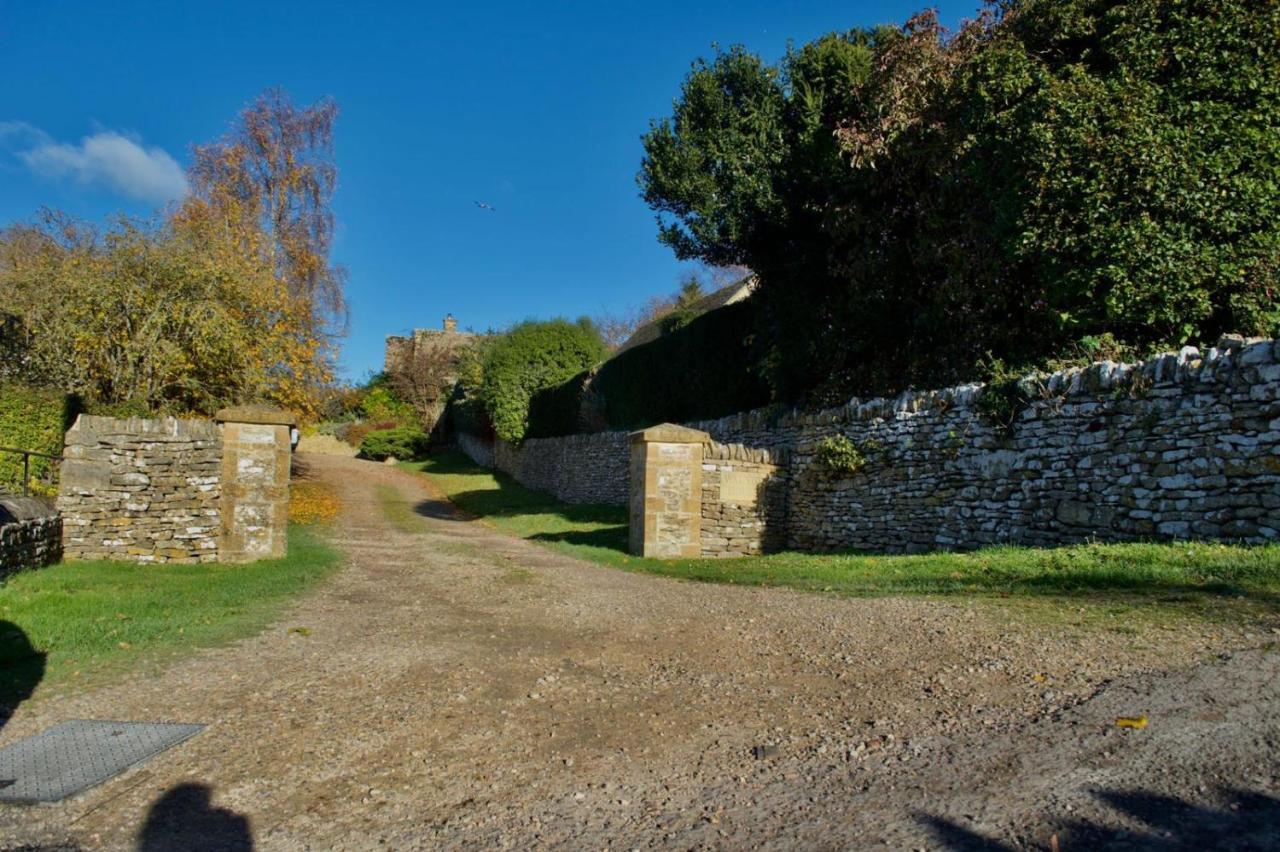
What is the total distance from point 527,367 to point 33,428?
19.0 metres

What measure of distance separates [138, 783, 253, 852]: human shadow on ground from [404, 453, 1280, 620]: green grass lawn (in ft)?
17.9

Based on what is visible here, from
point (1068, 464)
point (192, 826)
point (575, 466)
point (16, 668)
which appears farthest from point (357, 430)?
point (192, 826)

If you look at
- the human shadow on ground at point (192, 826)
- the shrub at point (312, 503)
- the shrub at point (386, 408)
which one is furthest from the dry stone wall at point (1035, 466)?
the shrub at point (386, 408)

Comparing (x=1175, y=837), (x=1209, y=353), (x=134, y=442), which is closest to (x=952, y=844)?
(x=1175, y=837)

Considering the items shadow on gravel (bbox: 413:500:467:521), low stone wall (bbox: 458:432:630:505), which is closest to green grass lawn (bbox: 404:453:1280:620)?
low stone wall (bbox: 458:432:630:505)

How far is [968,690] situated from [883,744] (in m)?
0.90

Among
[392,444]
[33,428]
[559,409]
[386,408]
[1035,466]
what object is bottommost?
[1035,466]

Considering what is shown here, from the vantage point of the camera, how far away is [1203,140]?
8961mm

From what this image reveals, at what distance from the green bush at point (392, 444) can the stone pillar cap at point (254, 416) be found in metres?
29.9

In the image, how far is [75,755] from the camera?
370 centimetres

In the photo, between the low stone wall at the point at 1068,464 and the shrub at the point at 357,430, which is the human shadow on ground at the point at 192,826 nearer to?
the low stone wall at the point at 1068,464

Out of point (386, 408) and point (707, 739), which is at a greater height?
point (386, 408)

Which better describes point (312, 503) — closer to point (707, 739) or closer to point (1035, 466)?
point (1035, 466)

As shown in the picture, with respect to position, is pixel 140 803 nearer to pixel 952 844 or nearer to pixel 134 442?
pixel 952 844
